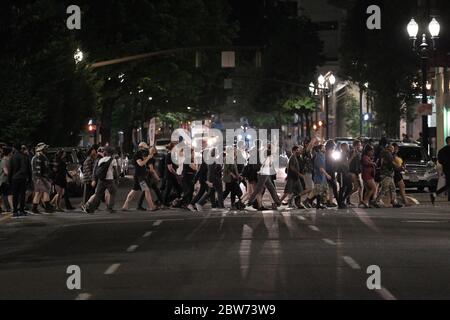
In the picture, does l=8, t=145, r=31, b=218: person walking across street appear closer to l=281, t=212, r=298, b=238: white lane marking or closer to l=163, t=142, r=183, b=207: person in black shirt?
l=163, t=142, r=183, b=207: person in black shirt

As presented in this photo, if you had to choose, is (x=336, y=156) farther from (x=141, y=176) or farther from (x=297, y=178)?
(x=141, y=176)

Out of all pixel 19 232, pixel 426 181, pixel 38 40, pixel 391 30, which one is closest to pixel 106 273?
pixel 19 232

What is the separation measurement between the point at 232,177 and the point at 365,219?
585cm

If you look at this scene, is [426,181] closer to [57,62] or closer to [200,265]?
[57,62]

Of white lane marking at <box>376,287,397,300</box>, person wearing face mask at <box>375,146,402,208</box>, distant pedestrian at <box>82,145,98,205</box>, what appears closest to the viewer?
white lane marking at <box>376,287,397,300</box>

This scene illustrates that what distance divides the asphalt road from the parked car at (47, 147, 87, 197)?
981cm

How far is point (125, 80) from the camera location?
225 feet

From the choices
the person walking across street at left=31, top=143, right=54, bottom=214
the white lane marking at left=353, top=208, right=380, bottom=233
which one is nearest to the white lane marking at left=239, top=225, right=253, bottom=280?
the white lane marking at left=353, top=208, right=380, bottom=233

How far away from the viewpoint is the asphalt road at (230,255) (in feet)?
47.2

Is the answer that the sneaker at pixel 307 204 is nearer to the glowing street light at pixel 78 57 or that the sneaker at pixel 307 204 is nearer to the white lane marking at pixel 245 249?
the white lane marking at pixel 245 249

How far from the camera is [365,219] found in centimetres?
2761

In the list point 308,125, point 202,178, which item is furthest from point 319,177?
point 308,125

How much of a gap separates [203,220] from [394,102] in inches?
1476

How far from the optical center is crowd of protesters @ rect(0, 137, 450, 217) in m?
31.8
